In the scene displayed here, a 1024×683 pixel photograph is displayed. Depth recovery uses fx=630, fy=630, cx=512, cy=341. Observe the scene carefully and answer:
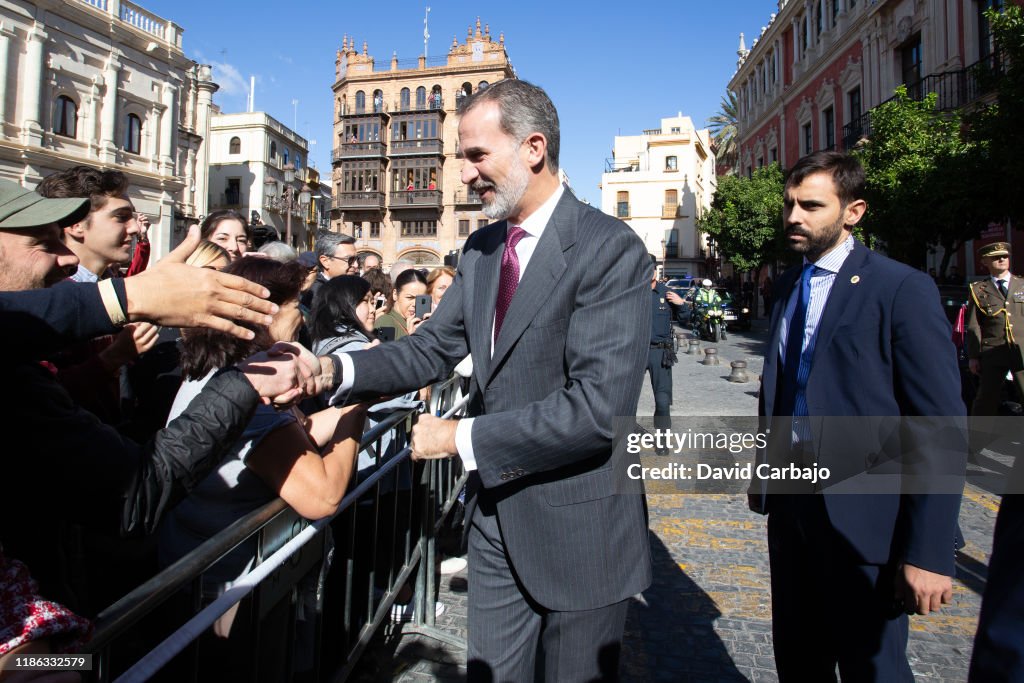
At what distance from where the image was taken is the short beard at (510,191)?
200 centimetres

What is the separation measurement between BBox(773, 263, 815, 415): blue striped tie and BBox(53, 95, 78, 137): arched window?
31.7m

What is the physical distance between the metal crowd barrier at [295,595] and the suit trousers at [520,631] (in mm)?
613

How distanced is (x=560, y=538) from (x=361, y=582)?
1.33 metres

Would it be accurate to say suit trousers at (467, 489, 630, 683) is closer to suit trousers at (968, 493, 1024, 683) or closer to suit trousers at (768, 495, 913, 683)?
suit trousers at (768, 495, 913, 683)

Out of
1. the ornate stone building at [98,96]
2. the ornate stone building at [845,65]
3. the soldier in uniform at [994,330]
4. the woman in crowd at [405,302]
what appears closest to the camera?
the woman in crowd at [405,302]

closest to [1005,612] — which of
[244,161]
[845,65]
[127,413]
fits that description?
[127,413]

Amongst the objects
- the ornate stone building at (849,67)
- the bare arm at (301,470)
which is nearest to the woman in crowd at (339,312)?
the bare arm at (301,470)

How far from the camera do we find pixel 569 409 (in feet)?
5.56

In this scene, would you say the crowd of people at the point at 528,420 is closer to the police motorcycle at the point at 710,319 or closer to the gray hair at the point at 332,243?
the gray hair at the point at 332,243

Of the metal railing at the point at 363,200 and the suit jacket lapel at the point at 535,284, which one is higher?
the metal railing at the point at 363,200

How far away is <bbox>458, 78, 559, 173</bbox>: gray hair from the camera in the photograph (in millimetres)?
1970

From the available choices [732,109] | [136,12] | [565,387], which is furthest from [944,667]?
[732,109]

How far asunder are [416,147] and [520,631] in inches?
2031

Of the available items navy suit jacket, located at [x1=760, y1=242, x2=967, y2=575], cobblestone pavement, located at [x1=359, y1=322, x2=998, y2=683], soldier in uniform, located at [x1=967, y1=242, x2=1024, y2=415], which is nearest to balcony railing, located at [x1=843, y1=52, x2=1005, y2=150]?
soldier in uniform, located at [x1=967, y1=242, x2=1024, y2=415]
